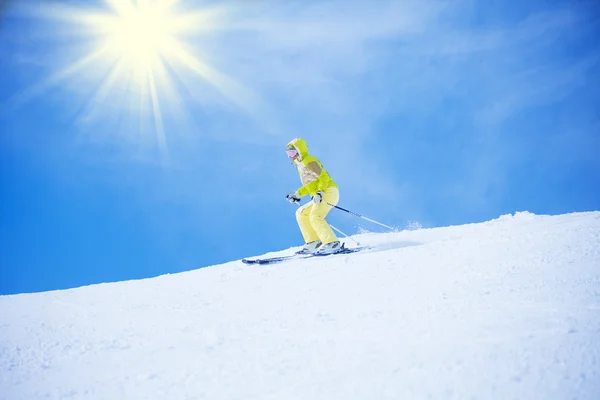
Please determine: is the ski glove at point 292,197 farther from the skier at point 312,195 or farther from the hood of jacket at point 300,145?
the hood of jacket at point 300,145

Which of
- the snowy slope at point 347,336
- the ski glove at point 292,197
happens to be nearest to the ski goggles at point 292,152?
the ski glove at point 292,197

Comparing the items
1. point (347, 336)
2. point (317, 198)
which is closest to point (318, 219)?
point (317, 198)

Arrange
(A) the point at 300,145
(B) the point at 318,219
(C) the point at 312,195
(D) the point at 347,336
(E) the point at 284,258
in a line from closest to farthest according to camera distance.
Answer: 1. (D) the point at 347,336
2. (E) the point at 284,258
3. (B) the point at 318,219
4. (C) the point at 312,195
5. (A) the point at 300,145

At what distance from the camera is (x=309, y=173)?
8.58 m

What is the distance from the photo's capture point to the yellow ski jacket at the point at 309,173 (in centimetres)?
850

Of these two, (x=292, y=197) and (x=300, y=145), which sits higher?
(x=300, y=145)

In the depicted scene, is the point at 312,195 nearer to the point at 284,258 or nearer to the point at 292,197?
the point at 292,197

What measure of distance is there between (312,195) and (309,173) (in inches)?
19.8

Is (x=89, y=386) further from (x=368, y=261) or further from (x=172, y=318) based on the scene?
(x=368, y=261)

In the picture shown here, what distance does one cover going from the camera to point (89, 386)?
2.44 metres

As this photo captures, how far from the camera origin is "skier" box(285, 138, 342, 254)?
27.3 ft

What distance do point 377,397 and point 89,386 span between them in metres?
1.80

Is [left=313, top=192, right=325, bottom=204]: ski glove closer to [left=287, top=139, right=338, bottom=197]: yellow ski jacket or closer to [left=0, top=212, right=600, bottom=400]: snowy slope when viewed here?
[left=287, top=139, right=338, bottom=197]: yellow ski jacket

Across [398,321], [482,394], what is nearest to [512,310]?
[398,321]
